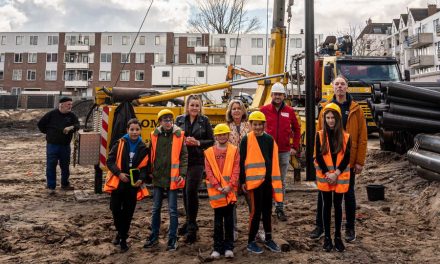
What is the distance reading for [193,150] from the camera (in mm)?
5250

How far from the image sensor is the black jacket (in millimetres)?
5250

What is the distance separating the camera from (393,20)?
72812 millimetres

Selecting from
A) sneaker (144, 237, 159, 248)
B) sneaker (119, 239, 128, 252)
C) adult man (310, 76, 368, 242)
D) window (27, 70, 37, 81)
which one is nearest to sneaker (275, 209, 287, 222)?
adult man (310, 76, 368, 242)

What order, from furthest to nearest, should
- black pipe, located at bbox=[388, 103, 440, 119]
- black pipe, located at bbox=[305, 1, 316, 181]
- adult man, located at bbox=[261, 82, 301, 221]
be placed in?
black pipe, located at bbox=[305, 1, 316, 181], black pipe, located at bbox=[388, 103, 440, 119], adult man, located at bbox=[261, 82, 301, 221]

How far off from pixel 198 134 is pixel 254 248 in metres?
1.63

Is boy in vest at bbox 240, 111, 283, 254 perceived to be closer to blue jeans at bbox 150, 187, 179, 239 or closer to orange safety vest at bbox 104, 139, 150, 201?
blue jeans at bbox 150, 187, 179, 239

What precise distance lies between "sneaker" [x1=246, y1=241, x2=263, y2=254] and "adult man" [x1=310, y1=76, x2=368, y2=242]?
2.97ft

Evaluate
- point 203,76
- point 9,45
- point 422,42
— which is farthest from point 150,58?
point 422,42

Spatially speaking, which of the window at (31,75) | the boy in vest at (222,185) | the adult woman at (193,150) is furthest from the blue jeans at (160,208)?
the window at (31,75)

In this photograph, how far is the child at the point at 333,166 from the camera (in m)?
4.77

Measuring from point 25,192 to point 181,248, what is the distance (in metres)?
4.92

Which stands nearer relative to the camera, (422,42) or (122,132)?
(122,132)

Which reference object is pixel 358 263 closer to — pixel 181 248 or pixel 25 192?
pixel 181 248

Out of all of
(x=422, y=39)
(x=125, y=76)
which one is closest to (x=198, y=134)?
(x=422, y=39)
